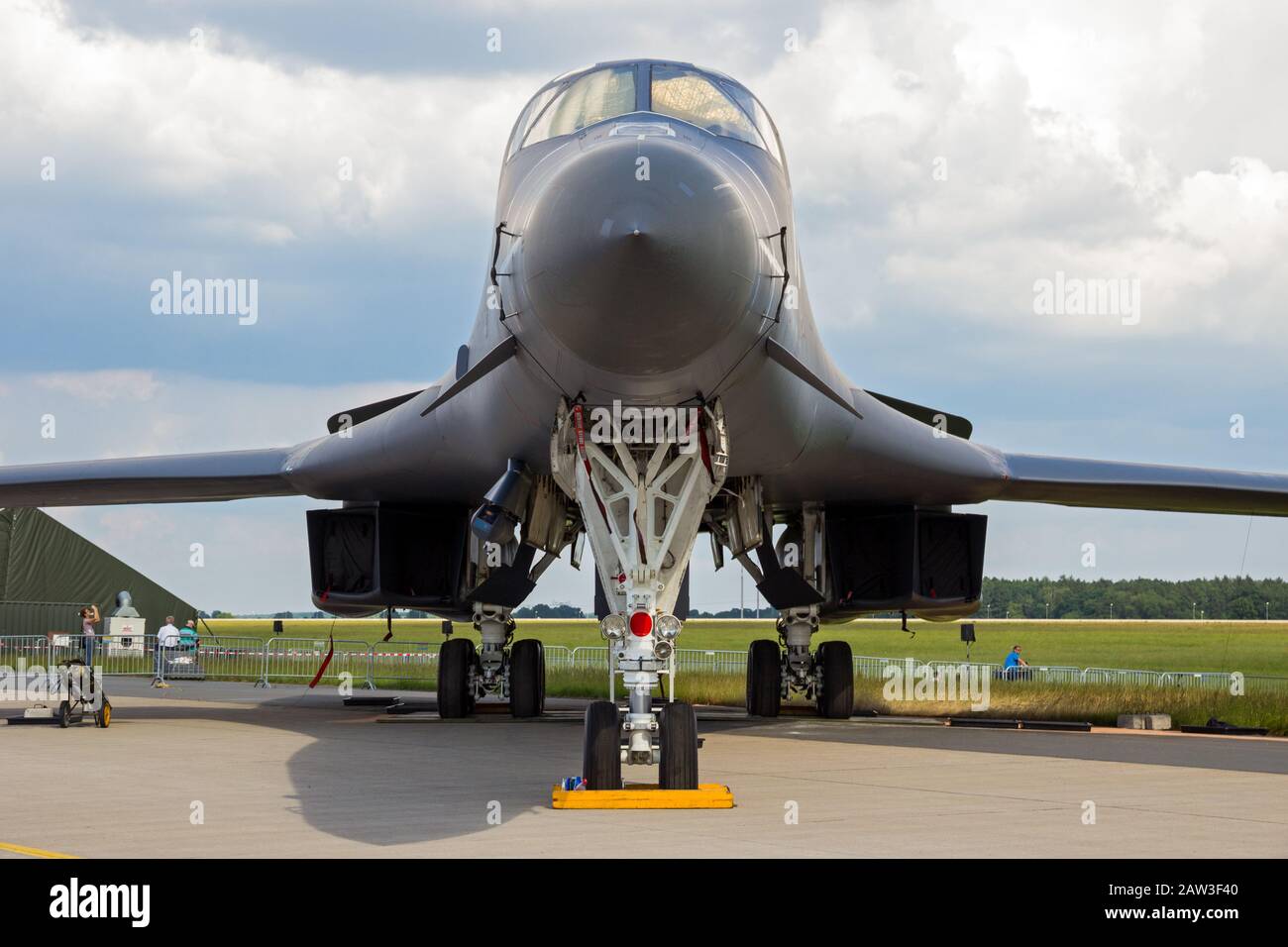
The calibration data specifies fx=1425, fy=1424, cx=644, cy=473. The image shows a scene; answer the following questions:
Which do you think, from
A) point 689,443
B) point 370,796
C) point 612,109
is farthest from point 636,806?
point 612,109

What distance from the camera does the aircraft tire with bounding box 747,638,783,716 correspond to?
15.3 meters

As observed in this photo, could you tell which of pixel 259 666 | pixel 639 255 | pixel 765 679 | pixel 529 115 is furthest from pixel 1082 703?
pixel 259 666

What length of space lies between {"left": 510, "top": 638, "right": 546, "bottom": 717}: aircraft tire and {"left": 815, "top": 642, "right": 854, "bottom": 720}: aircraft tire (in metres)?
3.02

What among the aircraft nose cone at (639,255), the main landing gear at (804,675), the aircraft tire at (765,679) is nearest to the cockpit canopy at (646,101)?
the aircraft nose cone at (639,255)

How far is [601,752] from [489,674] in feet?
23.5

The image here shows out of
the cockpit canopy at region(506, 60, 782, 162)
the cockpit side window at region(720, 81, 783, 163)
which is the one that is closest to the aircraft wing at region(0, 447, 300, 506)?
the cockpit canopy at region(506, 60, 782, 162)

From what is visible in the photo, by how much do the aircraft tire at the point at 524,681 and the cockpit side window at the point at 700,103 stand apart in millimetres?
7324

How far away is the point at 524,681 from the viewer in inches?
580

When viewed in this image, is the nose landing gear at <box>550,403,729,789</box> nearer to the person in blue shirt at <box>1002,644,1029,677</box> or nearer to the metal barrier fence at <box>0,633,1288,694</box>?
the metal barrier fence at <box>0,633,1288,694</box>

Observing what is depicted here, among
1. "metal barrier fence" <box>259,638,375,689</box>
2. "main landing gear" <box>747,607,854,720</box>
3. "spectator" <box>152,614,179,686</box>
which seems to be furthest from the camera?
"metal barrier fence" <box>259,638,375,689</box>

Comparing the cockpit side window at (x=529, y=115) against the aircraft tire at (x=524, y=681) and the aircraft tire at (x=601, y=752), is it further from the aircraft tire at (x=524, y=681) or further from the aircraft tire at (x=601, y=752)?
the aircraft tire at (x=524, y=681)

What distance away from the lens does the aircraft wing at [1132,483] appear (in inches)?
565

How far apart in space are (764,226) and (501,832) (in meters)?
3.37

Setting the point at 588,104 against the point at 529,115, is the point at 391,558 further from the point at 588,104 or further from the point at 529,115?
the point at 588,104
